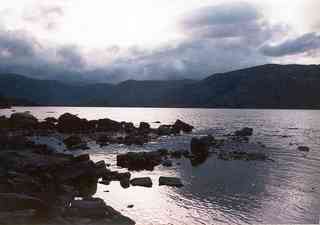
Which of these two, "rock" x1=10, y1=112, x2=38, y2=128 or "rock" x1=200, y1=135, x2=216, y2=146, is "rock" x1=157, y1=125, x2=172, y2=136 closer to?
"rock" x1=200, y1=135, x2=216, y2=146

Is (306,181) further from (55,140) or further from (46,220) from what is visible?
(55,140)

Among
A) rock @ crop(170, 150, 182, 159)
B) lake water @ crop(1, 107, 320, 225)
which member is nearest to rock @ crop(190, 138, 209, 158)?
rock @ crop(170, 150, 182, 159)

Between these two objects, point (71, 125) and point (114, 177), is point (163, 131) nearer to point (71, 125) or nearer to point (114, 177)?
point (71, 125)

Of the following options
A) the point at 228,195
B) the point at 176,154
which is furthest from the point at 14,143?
the point at 228,195

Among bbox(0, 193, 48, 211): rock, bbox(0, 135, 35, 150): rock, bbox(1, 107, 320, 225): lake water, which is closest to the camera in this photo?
bbox(0, 193, 48, 211): rock

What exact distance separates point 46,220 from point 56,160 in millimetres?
21302

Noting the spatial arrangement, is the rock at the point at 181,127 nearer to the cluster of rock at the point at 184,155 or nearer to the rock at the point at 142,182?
the cluster of rock at the point at 184,155

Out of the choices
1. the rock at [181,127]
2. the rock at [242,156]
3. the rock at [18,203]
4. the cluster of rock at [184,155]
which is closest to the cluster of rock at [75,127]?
the rock at [181,127]

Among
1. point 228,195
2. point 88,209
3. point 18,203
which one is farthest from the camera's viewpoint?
point 228,195

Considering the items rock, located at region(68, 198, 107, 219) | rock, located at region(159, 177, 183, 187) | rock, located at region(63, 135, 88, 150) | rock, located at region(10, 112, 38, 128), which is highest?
rock, located at region(10, 112, 38, 128)

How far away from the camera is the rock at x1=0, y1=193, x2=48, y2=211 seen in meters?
27.9

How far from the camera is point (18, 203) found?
28.6 meters

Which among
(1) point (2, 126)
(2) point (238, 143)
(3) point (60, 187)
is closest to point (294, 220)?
(3) point (60, 187)

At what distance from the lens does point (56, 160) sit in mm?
47500
